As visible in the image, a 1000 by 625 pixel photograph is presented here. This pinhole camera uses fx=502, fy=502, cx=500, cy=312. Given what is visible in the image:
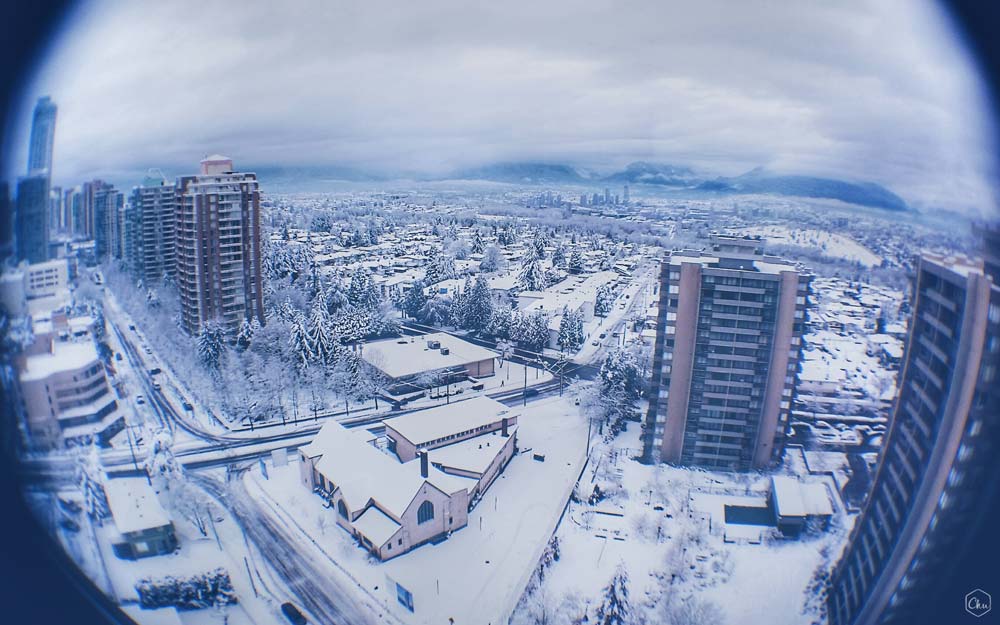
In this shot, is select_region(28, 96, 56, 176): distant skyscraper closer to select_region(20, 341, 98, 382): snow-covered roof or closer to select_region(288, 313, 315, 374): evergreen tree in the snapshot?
select_region(20, 341, 98, 382): snow-covered roof

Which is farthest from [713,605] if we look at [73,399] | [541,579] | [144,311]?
[144,311]

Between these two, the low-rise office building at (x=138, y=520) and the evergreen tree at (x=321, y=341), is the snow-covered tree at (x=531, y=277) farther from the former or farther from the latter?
the low-rise office building at (x=138, y=520)

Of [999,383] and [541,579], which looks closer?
[999,383]

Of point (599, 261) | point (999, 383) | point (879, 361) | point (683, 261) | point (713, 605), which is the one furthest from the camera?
point (599, 261)

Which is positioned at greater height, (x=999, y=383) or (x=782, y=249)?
(x=782, y=249)

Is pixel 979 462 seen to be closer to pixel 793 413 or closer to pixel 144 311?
pixel 793 413

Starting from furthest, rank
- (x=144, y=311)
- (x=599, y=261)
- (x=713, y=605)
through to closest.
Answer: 1. (x=599, y=261)
2. (x=144, y=311)
3. (x=713, y=605)

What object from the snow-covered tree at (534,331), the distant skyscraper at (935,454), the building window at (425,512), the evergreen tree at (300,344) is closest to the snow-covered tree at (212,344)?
the evergreen tree at (300,344)
